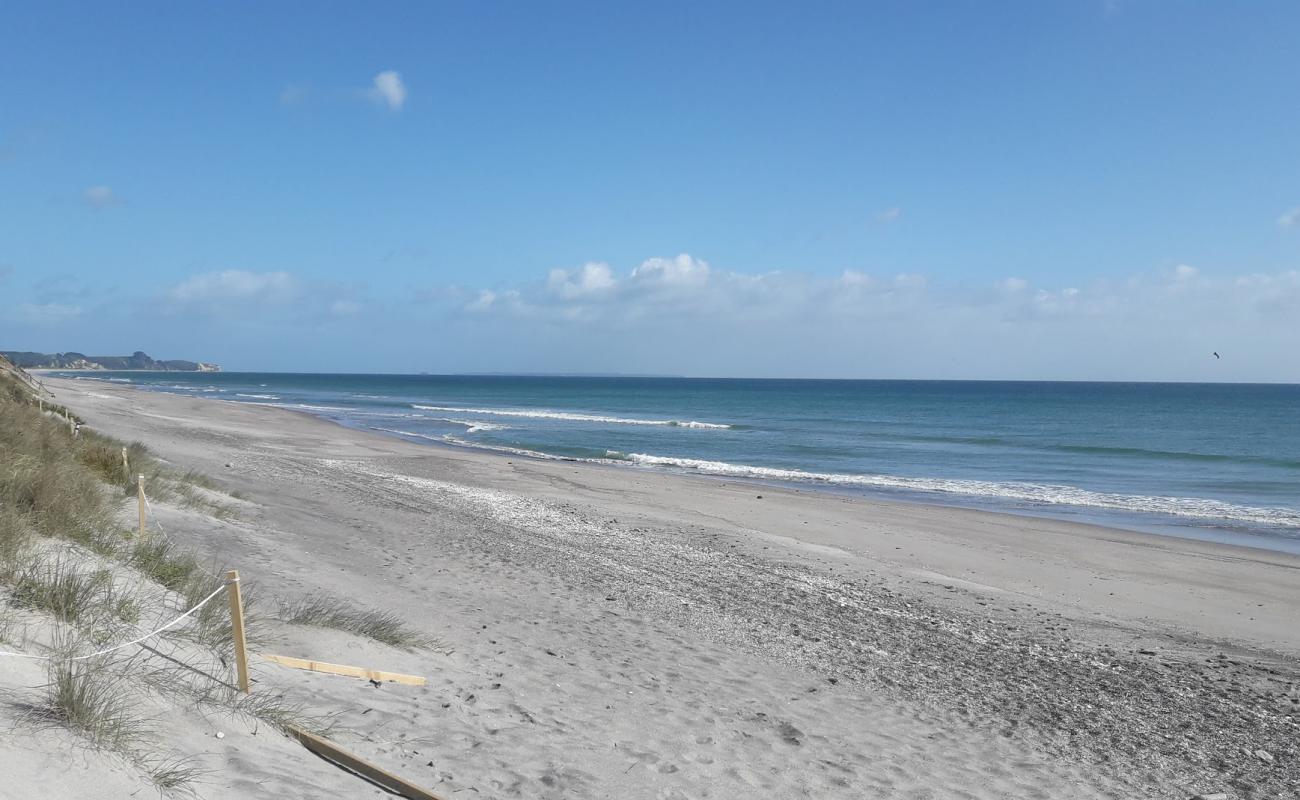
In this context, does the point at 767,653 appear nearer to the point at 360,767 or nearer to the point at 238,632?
the point at 360,767

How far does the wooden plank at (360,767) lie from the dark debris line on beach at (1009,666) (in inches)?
179

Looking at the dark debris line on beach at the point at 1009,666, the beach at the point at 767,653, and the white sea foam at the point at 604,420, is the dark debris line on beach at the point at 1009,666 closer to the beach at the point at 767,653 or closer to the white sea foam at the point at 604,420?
the beach at the point at 767,653

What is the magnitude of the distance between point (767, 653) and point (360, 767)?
4.85m

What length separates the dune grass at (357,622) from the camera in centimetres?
699

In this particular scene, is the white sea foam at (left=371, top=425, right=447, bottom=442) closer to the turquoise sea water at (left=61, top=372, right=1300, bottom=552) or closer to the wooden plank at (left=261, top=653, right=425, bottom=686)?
the turquoise sea water at (left=61, top=372, right=1300, bottom=552)

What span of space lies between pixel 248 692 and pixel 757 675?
173 inches

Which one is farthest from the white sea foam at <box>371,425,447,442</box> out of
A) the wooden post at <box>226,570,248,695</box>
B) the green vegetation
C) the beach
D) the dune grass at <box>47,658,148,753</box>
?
the dune grass at <box>47,658,148,753</box>

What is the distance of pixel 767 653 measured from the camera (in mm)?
8438

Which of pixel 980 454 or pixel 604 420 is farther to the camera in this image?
pixel 604 420

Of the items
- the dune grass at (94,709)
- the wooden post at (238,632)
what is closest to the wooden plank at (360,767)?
the wooden post at (238,632)

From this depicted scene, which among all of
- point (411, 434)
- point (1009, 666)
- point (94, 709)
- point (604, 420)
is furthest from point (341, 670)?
point (604, 420)

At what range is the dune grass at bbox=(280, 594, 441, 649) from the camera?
22.9ft

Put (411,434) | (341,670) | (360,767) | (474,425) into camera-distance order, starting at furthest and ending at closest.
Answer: (474,425), (411,434), (341,670), (360,767)

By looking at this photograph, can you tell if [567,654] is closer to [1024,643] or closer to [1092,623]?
[1024,643]
